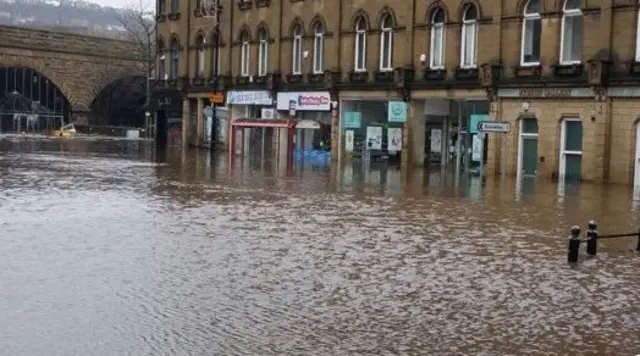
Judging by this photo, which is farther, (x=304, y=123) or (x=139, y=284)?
(x=304, y=123)

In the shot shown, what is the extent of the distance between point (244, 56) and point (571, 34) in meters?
23.5

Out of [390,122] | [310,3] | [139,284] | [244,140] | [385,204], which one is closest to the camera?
[139,284]

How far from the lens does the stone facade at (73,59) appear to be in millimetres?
89625

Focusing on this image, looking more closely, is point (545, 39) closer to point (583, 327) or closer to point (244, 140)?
point (244, 140)

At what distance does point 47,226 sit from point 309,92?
3205 cm

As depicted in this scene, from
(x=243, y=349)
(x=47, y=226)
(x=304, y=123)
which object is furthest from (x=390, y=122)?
(x=243, y=349)

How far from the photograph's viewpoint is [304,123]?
156ft

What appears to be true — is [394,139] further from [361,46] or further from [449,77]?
[449,77]

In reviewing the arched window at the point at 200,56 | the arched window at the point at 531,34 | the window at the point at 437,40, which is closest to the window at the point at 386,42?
the window at the point at 437,40

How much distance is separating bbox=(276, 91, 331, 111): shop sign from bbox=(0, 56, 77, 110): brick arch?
4903 centimetres

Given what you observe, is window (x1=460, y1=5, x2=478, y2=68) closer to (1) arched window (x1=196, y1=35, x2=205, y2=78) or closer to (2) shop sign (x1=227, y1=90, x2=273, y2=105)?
(2) shop sign (x1=227, y1=90, x2=273, y2=105)

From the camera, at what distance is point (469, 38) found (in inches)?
1505

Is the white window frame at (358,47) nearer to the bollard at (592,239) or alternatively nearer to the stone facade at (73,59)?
the bollard at (592,239)

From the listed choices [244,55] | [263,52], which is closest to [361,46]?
[263,52]
